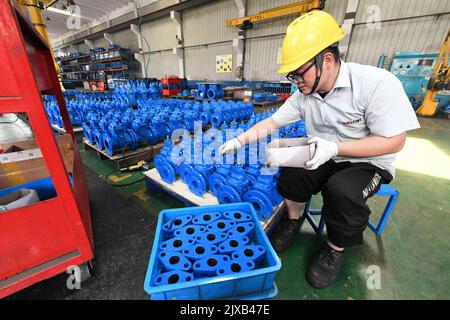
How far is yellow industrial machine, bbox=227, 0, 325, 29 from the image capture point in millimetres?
6496

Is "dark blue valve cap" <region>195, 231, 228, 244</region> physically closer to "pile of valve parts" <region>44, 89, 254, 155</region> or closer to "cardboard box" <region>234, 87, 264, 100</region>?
"pile of valve parts" <region>44, 89, 254, 155</region>

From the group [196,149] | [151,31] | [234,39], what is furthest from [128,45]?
[196,149]

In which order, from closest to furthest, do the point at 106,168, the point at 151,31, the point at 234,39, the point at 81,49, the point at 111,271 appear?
the point at 111,271 < the point at 106,168 < the point at 234,39 < the point at 151,31 < the point at 81,49

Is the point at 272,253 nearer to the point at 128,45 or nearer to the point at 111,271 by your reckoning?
the point at 111,271

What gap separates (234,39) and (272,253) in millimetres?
9731

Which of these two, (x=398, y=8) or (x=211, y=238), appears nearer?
(x=211, y=238)

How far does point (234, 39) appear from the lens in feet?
28.7

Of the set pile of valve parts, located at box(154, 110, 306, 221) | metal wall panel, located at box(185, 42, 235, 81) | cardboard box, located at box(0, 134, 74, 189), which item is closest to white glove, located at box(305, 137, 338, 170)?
pile of valve parts, located at box(154, 110, 306, 221)

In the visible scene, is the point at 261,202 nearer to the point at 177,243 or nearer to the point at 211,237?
the point at 211,237

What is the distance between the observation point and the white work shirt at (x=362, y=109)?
1097 millimetres

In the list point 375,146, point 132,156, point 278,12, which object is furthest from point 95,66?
point 375,146

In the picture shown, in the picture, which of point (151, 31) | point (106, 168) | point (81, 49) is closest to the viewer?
point (106, 168)

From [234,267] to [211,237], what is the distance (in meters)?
0.22

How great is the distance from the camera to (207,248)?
41.4 inches
